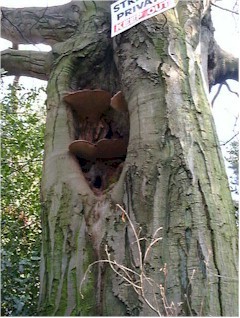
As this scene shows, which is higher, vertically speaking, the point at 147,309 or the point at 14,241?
the point at 14,241

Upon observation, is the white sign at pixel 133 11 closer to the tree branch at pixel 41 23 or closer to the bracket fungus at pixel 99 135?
the bracket fungus at pixel 99 135

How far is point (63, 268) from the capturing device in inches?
62.7

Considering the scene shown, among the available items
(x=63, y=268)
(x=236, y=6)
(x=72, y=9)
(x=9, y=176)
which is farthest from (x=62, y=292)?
(x=236, y=6)

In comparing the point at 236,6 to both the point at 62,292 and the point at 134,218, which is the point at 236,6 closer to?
the point at 134,218

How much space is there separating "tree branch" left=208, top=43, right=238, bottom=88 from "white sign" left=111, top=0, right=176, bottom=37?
0.65 metres

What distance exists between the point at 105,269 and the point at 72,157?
50cm

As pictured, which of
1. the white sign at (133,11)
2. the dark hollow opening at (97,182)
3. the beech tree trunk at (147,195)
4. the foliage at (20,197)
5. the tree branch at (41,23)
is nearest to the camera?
the beech tree trunk at (147,195)

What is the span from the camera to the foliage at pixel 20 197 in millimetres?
2322

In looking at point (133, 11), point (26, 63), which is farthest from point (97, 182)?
point (26, 63)

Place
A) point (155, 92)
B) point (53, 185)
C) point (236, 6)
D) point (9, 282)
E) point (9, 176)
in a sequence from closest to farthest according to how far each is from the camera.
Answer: point (155, 92), point (53, 185), point (9, 282), point (9, 176), point (236, 6)

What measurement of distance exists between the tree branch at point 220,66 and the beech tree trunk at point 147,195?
29cm

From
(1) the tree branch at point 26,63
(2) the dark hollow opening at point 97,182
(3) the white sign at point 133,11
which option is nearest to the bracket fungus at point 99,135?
(2) the dark hollow opening at point 97,182

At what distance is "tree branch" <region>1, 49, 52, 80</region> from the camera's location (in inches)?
95.4

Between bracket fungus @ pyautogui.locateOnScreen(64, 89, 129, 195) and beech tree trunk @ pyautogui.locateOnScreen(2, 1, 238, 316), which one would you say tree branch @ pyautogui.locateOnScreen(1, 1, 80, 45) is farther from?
bracket fungus @ pyautogui.locateOnScreen(64, 89, 129, 195)
